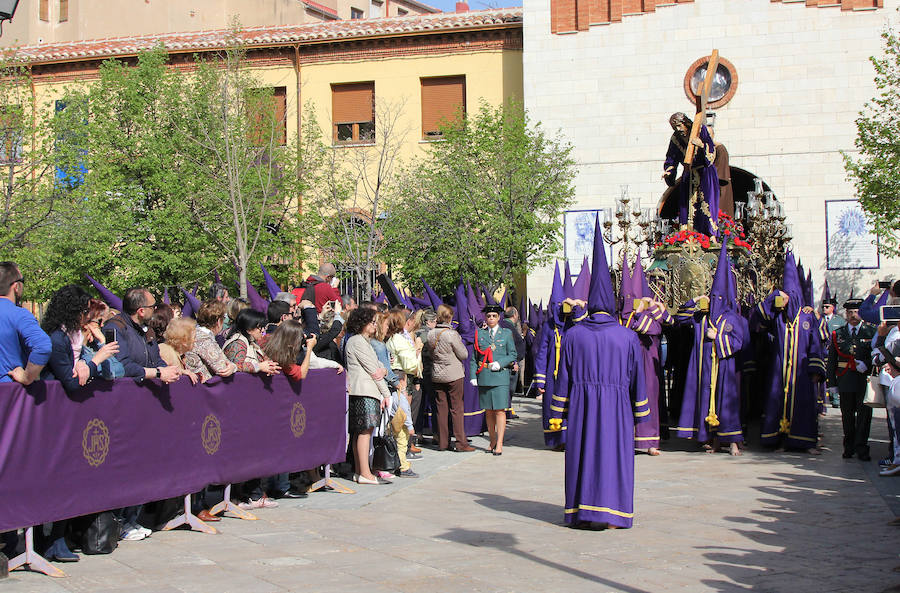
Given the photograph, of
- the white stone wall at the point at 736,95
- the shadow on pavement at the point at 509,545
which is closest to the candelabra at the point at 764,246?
the shadow on pavement at the point at 509,545

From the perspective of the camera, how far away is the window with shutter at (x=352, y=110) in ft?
109

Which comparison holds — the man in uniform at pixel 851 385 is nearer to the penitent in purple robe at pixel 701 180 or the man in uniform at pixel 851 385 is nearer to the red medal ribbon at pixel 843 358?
the red medal ribbon at pixel 843 358

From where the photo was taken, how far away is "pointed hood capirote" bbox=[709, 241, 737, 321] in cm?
1372

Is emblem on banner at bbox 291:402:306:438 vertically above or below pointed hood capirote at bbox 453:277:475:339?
below

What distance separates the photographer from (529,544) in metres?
8.30

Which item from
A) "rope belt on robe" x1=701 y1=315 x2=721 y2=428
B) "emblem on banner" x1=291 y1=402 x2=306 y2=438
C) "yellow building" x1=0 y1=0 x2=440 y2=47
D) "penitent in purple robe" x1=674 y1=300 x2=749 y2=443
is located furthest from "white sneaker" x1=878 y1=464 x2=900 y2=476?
"yellow building" x1=0 y1=0 x2=440 y2=47

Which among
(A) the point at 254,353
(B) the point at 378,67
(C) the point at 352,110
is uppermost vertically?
(B) the point at 378,67

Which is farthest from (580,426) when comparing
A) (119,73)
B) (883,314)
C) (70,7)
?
(70,7)

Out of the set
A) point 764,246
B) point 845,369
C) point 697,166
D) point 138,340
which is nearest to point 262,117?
point 697,166

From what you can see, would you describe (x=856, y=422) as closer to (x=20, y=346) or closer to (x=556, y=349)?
(x=556, y=349)

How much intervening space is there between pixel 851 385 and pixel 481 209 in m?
13.0

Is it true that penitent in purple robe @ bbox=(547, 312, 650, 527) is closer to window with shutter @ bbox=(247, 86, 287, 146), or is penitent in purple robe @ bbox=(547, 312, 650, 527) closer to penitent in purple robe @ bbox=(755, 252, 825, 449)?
penitent in purple robe @ bbox=(755, 252, 825, 449)

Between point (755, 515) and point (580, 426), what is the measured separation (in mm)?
1869

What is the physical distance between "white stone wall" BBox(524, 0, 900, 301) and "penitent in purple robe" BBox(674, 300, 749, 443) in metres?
15.5
